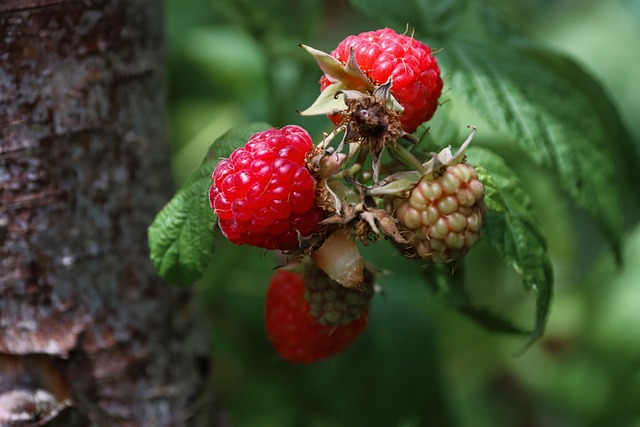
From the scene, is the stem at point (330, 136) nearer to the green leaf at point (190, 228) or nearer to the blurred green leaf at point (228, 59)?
the green leaf at point (190, 228)

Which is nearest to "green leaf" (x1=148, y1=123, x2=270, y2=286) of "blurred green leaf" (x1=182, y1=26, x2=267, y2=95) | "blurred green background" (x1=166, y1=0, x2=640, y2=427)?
"blurred green background" (x1=166, y1=0, x2=640, y2=427)

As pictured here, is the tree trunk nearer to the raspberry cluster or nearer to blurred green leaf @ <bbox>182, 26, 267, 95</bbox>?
the raspberry cluster

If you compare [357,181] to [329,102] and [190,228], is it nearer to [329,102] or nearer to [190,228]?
[329,102]

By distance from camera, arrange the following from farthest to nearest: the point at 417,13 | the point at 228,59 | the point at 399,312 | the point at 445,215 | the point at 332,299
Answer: the point at 228,59, the point at 399,312, the point at 417,13, the point at 332,299, the point at 445,215

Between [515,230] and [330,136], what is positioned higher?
[330,136]

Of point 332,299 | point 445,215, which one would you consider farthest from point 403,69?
point 332,299
